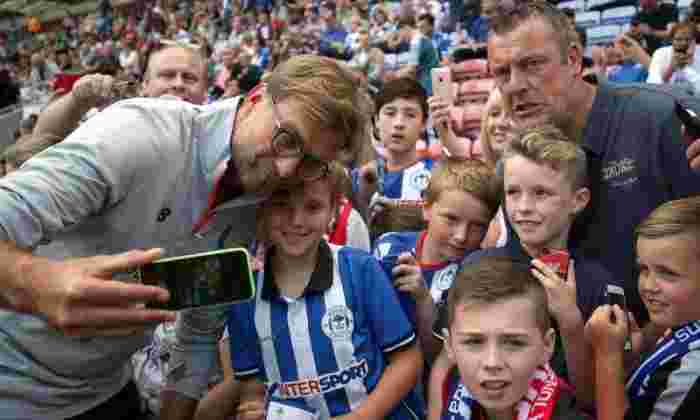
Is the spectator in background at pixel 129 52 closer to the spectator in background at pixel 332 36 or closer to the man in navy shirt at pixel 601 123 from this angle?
the spectator in background at pixel 332 36

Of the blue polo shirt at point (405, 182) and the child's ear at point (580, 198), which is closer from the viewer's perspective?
the child's ear at point (580, 198)

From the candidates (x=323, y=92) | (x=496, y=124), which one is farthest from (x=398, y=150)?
(x=323, y=92)

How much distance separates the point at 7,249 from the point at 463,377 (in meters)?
1.23

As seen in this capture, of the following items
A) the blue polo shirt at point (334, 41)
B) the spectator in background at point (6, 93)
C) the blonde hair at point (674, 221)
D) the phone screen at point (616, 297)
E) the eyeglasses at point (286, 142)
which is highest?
the eyeglasses at point (286, 142)

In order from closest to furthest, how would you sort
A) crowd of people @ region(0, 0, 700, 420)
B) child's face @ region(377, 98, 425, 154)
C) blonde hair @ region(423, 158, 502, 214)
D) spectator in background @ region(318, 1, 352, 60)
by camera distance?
crowd of people @ region(0, 0, 700, 420)
blonde hair @ region(423, 158, 502, 214)
child's face @ region(377, 98, 425, 154)
spectator in background @ region(318, 1, 352, 60)

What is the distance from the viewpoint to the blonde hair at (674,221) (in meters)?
2.06

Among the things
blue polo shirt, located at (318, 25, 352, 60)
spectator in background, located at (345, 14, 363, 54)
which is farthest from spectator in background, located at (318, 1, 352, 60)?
spectator in background, located at (345, 14, 363, 54)

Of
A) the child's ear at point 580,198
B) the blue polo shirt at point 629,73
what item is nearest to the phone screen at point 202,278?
the child's ear at point 580,198

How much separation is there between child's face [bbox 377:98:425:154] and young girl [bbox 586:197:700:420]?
7.07 ft

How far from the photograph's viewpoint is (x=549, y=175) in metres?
2.46

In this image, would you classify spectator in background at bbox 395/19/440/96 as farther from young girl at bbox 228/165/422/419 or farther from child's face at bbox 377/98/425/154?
young girl at bbox 228/165/422/419

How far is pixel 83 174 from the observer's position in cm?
151

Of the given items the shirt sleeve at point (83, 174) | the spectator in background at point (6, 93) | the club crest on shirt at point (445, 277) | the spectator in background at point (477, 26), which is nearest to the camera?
the shirt sleeve at point (83, 174)

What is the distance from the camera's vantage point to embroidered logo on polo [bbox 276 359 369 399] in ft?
7.27
